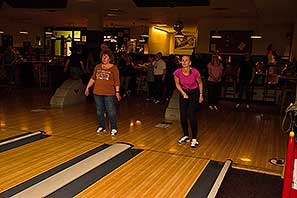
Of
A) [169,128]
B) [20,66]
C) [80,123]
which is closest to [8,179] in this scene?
[80,123]

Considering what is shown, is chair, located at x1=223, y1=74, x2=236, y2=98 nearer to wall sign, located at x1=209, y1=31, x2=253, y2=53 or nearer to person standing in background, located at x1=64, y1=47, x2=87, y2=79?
wall sign, located at x1=209, y1=31, x2=253, y2=53

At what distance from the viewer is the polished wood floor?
3.53 m

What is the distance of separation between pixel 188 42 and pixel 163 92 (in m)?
11.1

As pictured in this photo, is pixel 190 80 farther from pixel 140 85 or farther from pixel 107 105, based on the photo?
pixel 140 85

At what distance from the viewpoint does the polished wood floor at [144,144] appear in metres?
3.53

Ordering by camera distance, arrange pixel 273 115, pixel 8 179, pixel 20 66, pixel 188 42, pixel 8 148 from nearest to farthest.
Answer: pixel 8 179, pixel 8 148, pixel 273 115, pixel 20 66, pixel 188 42

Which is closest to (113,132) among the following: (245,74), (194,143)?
(194,143)

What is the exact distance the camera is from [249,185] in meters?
3.55

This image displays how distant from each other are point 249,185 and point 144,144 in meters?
1.87

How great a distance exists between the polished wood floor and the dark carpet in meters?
0.24

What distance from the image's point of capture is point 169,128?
617 cm

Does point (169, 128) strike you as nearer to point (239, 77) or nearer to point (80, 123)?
point (80, 123)

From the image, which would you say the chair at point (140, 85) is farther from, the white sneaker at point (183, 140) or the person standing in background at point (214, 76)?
the white sneaker at point (183, 140)

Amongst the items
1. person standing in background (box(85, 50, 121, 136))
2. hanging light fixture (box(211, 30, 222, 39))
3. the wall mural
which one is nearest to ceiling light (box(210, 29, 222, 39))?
hanging light fixture (box(211, 30, 222, 39))
